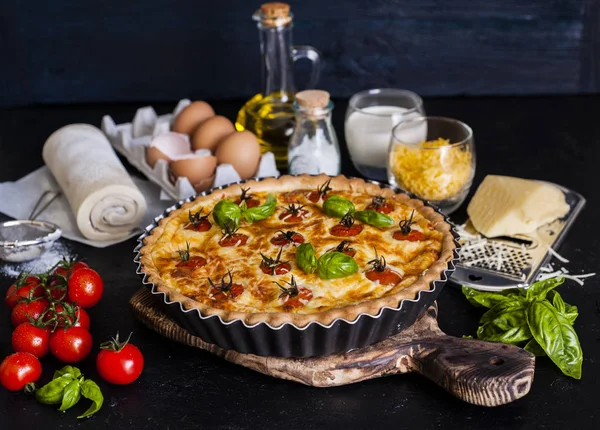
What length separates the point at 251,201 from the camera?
3127 millimetres

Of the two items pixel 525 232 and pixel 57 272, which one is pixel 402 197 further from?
pixel 57 272

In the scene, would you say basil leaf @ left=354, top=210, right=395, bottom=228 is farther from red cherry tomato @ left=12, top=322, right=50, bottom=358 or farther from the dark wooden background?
the dark wooden background

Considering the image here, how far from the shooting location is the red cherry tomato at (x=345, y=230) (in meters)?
2.86

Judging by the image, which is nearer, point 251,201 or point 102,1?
point 251,201

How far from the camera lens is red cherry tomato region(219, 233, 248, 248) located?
2.83 meters

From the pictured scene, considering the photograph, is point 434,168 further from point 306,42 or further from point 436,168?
point 306,42

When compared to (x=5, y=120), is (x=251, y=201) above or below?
above

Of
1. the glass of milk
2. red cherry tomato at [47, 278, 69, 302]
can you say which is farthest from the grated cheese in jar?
red cherry tomato at [47, 278, 69, 302]

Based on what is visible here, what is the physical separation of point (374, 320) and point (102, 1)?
3.04 metres

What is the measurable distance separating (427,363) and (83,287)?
4.03ft

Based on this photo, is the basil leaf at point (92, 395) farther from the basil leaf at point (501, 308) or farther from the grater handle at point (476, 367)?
the basil leaf at point (501, 308)

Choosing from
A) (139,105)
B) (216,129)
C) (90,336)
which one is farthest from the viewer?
(139,105)

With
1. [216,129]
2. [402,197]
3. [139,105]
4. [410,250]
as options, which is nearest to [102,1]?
[139,105]

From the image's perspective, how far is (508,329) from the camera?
2.67 m
